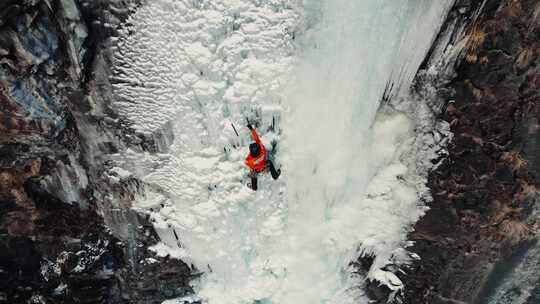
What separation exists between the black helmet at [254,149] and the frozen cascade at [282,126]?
201 millimetres

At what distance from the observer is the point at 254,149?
2939 mm

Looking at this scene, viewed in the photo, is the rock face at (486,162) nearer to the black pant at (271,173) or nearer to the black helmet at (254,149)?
the black pant at (271,173)

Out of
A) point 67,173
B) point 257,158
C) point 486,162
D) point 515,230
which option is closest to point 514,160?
point 486,162

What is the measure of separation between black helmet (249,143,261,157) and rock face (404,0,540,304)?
1.40m

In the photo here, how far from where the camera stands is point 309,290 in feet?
13.8

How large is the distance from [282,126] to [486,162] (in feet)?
5.02

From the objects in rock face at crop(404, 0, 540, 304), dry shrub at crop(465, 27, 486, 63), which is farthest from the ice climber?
dry shrub at crop(465, 27, 486, 63)

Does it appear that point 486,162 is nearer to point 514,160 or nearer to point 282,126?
point 514,160

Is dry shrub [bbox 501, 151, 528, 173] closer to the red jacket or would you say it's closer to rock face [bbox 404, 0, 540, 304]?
rock face [bbox 404, 0, 540, 304]

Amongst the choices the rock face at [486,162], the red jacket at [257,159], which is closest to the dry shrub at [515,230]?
the rock face at [486,162]

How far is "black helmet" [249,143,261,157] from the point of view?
293cm

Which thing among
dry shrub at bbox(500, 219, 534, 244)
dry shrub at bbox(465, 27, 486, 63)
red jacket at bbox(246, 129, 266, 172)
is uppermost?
dry shrub at bbox(465, 27, 486, 63)

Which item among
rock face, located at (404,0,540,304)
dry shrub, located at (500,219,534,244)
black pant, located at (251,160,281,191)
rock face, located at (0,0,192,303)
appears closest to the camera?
rock face, located at (404,0,540,304)

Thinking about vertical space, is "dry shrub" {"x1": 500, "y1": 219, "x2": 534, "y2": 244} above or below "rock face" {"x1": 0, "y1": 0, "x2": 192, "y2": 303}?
below
